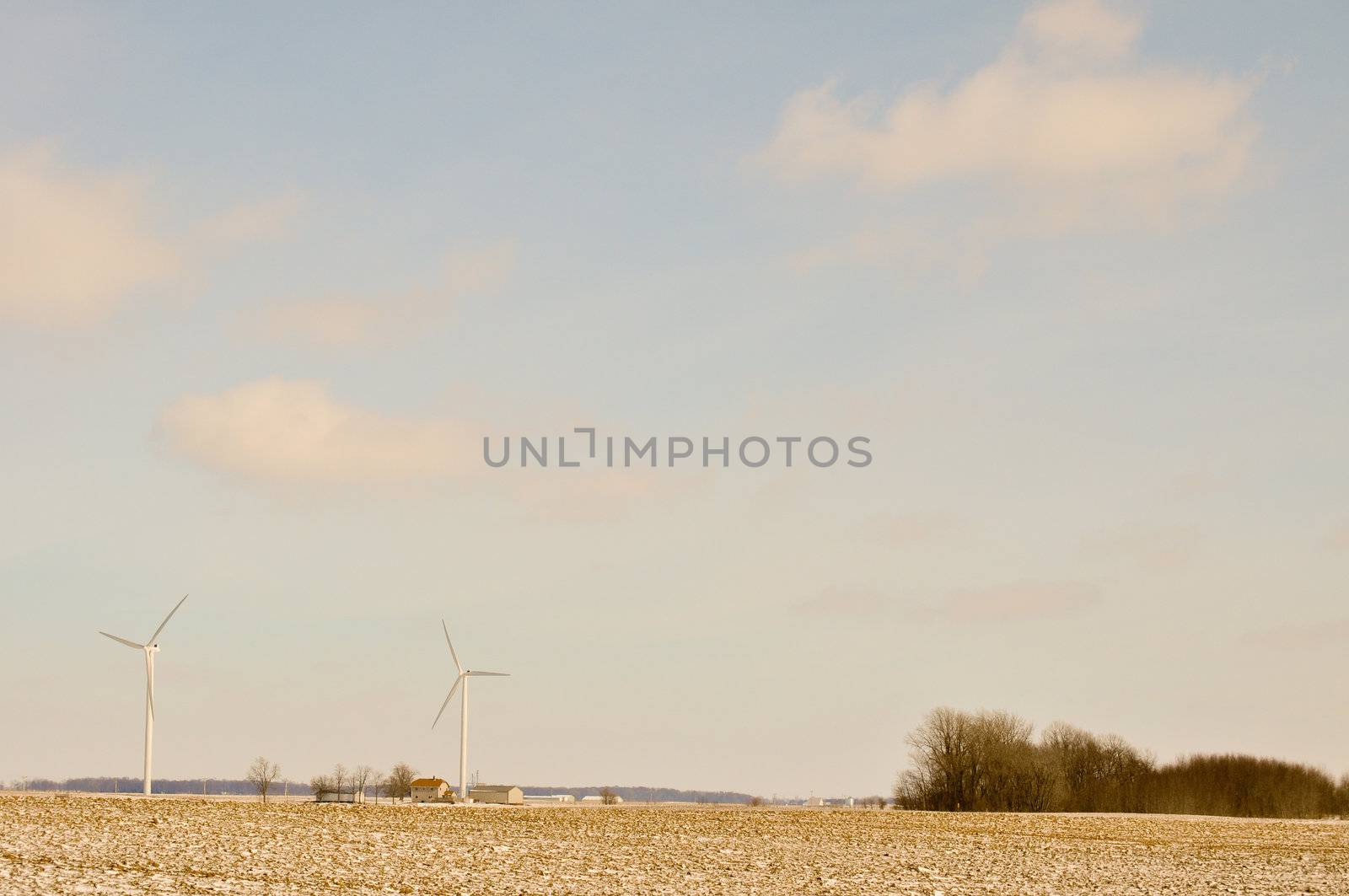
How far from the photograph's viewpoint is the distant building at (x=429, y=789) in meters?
127

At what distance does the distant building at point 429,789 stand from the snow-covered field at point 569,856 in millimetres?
A: 59519

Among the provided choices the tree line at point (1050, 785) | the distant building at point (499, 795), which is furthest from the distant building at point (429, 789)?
the tree line at point (1050, 785)

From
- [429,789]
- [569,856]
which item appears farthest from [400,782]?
[569,856]

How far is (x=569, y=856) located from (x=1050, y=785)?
106 m

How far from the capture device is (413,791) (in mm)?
129500

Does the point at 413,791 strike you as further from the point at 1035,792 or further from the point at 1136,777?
the point at 1136,777

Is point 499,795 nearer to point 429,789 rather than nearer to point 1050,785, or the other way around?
point 429,789

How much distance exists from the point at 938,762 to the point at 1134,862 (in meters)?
94.7

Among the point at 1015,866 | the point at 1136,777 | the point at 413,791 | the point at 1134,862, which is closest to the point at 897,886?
the point at 1015,866

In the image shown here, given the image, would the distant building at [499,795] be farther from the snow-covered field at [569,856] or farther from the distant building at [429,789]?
the snow-covered field at [569,856]

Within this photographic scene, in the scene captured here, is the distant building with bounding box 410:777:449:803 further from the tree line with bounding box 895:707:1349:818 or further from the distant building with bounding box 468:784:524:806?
the tree line with bounding box 895:707:1349:818

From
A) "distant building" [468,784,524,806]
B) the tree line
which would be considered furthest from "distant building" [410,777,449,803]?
the tree line

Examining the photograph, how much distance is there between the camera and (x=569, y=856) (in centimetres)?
4384

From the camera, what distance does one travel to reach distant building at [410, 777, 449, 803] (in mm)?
126762
